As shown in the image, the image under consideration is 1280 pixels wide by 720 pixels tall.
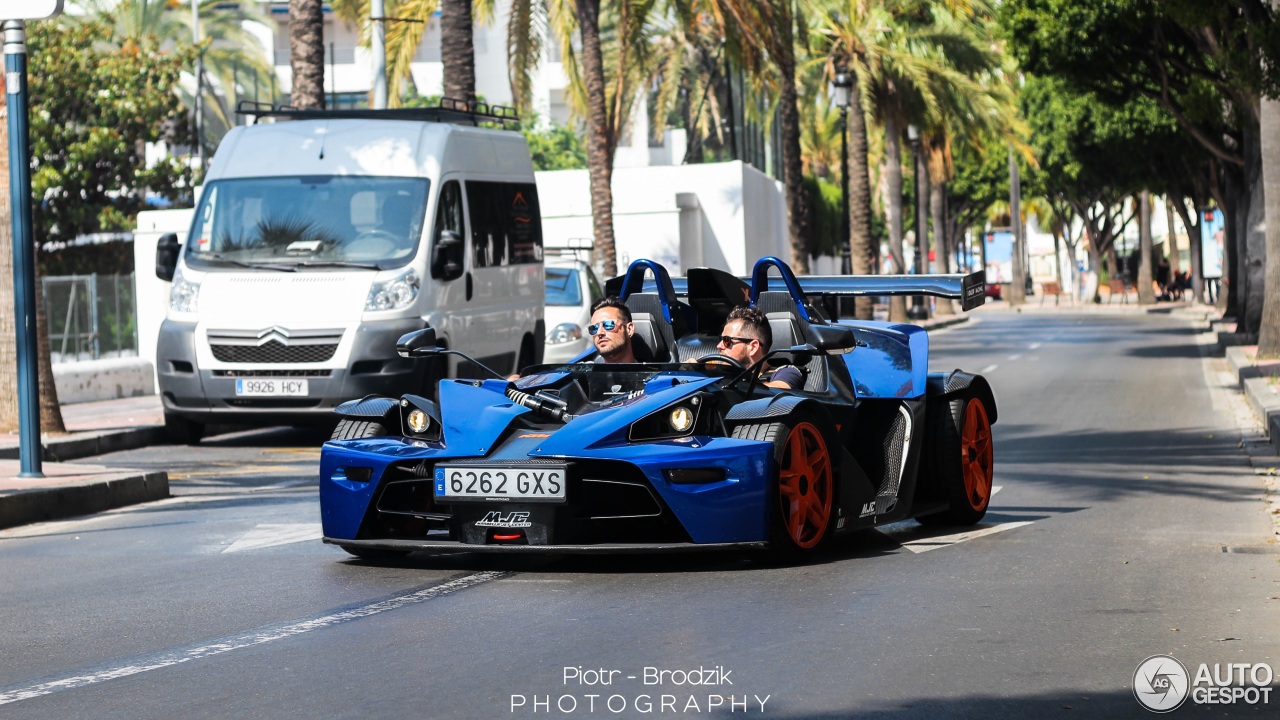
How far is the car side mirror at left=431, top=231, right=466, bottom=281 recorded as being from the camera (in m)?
16.7

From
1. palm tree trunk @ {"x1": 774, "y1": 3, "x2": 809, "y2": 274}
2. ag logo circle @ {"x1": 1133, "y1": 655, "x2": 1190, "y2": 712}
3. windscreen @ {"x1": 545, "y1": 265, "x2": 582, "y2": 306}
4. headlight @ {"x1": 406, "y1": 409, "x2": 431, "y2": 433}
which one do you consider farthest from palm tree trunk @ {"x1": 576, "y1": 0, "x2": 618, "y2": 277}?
ag logo circle @ {"x1": 1133, "y1": 655, "x2": 1190, "y2": 712}

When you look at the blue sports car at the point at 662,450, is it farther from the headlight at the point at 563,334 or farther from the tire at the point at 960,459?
the headlight at the point at 563,334

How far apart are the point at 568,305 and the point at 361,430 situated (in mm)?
13955

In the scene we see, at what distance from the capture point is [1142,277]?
6675cm

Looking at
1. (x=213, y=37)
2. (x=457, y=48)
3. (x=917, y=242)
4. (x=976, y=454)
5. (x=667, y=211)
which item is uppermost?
(x=213, y=37)

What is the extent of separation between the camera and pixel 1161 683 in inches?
220

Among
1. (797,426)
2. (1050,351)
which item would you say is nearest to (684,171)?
(1050,351)

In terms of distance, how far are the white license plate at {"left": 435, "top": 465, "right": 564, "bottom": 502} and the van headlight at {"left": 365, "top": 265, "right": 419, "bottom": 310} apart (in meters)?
8.50

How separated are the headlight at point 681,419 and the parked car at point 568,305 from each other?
13663 millimetres

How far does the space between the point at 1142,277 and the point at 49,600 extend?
6240 cm

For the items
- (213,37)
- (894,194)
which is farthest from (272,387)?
(213,37)

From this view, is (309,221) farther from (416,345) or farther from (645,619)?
(645,619)

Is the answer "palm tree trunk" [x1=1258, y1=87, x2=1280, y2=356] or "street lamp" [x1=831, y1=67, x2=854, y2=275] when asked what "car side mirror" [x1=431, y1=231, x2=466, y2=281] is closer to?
"palm tree trunk" [x1=1258, y1=87, x2=1280, y2=356]

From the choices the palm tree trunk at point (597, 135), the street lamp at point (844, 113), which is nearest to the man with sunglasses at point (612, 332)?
the palm tree trunk at point (597, 135)
